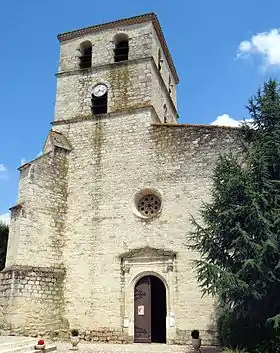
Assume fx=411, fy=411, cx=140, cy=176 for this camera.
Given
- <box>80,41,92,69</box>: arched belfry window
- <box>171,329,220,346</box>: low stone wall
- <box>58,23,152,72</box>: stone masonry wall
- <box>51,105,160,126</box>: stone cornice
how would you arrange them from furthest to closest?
<box>80,41,92,69</box>: arched belfry window
<box>58,23,152,72</box>: stone masonry wall
<box>51,105,160,126</box>: stone cornice
<box>171,329,220,346</box>: low stone wall

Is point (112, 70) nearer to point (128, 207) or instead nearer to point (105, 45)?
point (105, 45)

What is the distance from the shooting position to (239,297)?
9.06 meters

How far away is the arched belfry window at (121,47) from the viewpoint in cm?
1664

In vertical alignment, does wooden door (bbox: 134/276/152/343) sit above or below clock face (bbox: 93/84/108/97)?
below

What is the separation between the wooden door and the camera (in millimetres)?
12617

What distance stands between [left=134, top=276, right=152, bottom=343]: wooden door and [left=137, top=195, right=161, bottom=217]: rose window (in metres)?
2.11

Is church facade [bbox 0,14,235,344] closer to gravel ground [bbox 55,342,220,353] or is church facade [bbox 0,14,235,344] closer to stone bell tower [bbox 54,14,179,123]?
stone bell tower [bbox 54,14,179,123]

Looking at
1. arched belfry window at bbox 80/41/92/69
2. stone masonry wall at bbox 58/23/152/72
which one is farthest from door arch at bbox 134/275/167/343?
arched belfry window at bbox 80/41/92/69

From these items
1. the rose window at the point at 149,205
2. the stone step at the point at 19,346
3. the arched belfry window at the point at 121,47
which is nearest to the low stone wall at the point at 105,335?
the stone step at the point at 19,346

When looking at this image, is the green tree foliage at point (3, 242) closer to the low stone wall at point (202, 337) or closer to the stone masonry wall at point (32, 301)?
the stone masonry wall at point (32, 301)

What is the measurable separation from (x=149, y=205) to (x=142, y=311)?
3.40 meters

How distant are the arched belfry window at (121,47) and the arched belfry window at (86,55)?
1215 mm

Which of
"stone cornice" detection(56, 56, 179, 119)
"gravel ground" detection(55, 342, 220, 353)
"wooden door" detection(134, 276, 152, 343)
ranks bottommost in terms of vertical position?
"gravel ground" detection(55, 342, 220, 353)

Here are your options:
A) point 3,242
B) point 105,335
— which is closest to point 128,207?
point 105,335
